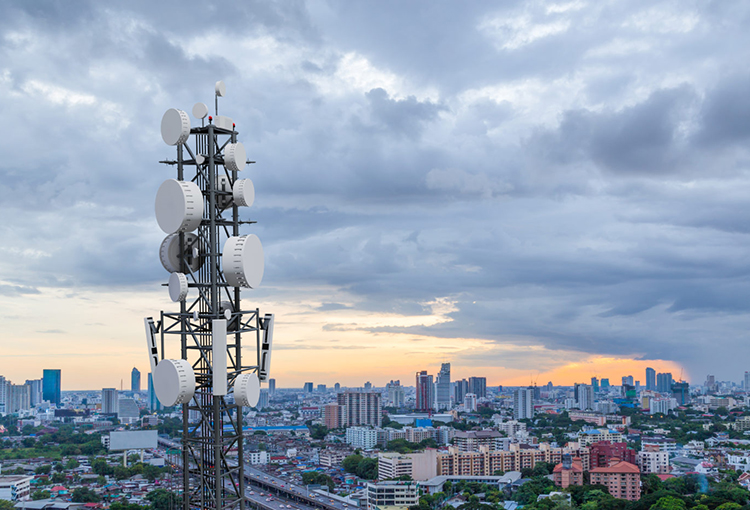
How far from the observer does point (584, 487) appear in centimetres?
2486

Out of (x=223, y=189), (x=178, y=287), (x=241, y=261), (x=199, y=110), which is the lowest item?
(x=178, y=287)

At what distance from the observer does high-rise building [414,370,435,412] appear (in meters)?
88.3

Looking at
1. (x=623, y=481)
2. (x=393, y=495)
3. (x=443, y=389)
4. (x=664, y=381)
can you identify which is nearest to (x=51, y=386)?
(x=443, y=389)

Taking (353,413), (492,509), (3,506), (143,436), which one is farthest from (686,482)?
(353,413)

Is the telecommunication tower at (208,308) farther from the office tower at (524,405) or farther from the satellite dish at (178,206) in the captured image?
the office tower at (524,405)

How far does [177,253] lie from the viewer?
3939mm

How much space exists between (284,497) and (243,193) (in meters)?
28.0

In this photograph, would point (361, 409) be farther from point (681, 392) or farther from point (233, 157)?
point (233, 157)

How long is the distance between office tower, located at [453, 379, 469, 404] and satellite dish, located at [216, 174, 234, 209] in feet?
319

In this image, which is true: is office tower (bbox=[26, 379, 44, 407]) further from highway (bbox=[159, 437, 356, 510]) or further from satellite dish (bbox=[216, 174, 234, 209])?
satellite dish (bbox=[216, 174, 234, 209])

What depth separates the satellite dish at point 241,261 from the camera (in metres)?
3.78

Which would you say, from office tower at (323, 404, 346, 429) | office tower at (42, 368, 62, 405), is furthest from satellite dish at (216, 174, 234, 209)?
office tower at (42, 368, 62, 405)

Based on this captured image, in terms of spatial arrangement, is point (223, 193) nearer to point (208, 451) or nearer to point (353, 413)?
point (208, 451)

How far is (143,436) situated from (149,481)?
6.55 meters
